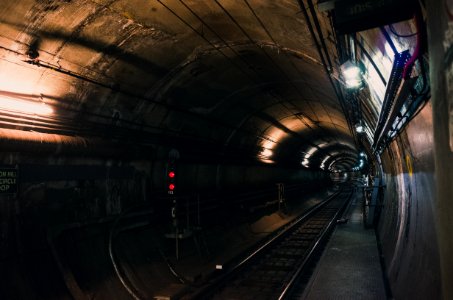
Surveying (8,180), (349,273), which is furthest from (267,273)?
(8,180)

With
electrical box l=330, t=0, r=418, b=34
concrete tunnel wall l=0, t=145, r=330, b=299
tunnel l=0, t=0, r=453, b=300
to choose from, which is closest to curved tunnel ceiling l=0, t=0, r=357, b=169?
tunnel l=0, t=0, r=453, b=300

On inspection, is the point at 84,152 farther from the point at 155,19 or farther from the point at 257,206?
the point at 257,206

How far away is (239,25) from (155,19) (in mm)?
1846

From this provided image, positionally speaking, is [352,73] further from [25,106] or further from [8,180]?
[8,180]

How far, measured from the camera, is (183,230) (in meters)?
11.1

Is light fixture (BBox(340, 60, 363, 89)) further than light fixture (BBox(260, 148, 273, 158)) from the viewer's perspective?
No

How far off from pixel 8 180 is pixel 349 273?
24.6 ft

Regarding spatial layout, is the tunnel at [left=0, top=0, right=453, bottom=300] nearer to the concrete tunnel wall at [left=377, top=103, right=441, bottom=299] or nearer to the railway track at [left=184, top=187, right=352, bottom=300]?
the concrete tunnel wall at [left=377, top=103, right=441, bottom=299]

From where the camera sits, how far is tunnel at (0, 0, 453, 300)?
3.97 m

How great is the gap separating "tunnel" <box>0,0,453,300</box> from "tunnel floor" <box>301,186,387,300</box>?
0.24m

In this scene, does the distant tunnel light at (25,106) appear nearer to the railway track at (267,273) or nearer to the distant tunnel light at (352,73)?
the railway track at (267,273)

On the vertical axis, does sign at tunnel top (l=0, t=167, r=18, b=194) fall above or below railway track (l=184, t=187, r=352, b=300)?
above

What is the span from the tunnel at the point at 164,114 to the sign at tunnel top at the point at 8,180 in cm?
4

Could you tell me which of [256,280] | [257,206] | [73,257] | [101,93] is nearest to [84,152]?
[101,93]
